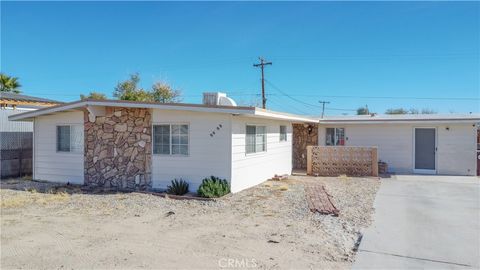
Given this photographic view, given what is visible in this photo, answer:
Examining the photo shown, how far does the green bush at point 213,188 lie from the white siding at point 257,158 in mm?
333

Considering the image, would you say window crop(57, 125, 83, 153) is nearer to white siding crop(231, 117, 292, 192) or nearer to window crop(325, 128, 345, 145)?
white siding crop(231, 117, 292, 192)

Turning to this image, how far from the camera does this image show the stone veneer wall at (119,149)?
9781 mm

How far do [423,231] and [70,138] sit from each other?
10284 mm

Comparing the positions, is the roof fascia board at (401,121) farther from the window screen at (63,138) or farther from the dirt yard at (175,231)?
the window screen at (63,138)

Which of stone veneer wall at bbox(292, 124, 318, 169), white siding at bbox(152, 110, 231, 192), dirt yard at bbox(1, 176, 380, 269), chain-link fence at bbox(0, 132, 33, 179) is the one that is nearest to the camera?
dirt yard at bbox(1, 176, 380, 269)

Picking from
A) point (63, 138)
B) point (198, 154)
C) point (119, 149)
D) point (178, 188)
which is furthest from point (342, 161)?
point (63, 138)

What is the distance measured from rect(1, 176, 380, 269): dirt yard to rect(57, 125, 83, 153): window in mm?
2034

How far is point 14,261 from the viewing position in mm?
4375

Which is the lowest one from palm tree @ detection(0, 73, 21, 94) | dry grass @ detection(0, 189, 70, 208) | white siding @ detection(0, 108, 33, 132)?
dry grass @ detection(0, 189, 70, 208)

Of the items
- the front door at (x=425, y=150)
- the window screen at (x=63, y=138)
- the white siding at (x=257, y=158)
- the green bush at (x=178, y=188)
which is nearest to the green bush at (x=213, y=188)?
the white siding at (x=257, y=158)

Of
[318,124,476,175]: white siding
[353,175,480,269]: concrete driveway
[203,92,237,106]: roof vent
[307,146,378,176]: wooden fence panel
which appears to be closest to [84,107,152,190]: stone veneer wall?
[203,92,237,106]: roof vent

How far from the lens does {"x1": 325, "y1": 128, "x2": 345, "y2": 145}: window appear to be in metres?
16.5

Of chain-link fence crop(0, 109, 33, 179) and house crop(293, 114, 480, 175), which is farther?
house crop(293, 114, 480, 175)

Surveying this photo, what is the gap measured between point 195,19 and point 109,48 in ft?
28.2
